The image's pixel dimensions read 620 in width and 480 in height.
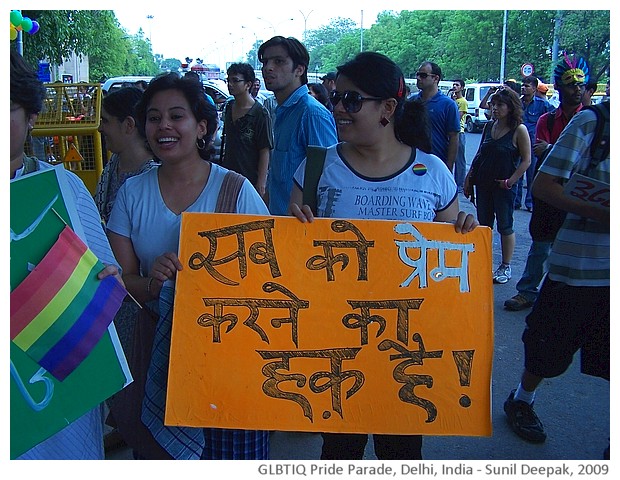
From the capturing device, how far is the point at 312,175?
2.46 meters

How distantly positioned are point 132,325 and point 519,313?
347cm

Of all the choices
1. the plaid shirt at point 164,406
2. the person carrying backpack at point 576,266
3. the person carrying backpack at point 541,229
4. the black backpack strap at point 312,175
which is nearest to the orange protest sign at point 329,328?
the plaid shirt at point 164,406

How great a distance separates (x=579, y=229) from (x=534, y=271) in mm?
2547

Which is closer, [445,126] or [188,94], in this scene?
[188,94]

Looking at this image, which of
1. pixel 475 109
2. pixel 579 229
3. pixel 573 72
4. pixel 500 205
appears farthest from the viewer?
pixel 475 109

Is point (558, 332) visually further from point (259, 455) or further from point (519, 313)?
point (519, 313)

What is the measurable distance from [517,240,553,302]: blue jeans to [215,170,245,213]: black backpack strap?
3422mm

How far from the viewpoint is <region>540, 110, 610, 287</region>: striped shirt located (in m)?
2.59

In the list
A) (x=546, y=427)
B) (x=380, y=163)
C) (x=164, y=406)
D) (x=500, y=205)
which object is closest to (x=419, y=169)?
(x=380, y=163)

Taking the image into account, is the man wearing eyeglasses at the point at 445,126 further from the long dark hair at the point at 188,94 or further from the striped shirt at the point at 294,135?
the long dark hair at the point at 188,94

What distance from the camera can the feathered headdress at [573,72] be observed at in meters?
5.00

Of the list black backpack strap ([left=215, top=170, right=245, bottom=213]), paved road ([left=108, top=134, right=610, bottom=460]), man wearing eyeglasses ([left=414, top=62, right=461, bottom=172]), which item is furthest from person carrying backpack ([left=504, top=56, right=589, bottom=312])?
black backpack strap ([left=215, top=170, right=245, bottom=213])

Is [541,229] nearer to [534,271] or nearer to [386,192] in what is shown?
[534,271]
